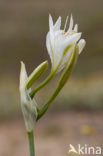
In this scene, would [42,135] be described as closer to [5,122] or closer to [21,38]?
[5,122]

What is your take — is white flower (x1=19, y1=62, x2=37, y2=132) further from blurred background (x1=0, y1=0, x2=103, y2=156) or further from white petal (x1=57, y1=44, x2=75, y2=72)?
blurred background (x1=0, y1=0, x2=103, y2=156)

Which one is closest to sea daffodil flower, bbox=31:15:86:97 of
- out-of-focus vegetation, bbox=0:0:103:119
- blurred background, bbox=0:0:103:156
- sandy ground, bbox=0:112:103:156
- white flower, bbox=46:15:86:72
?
white flower, bbox=46:15:86:72

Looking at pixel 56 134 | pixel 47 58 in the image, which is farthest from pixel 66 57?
pixel 47 58

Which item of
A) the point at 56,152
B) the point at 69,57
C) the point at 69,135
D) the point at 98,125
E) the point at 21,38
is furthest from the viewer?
the point at 21,38

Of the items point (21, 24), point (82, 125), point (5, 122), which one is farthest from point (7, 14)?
point (82, 125)

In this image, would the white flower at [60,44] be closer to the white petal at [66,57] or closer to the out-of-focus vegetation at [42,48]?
the white petal at [66,57]
